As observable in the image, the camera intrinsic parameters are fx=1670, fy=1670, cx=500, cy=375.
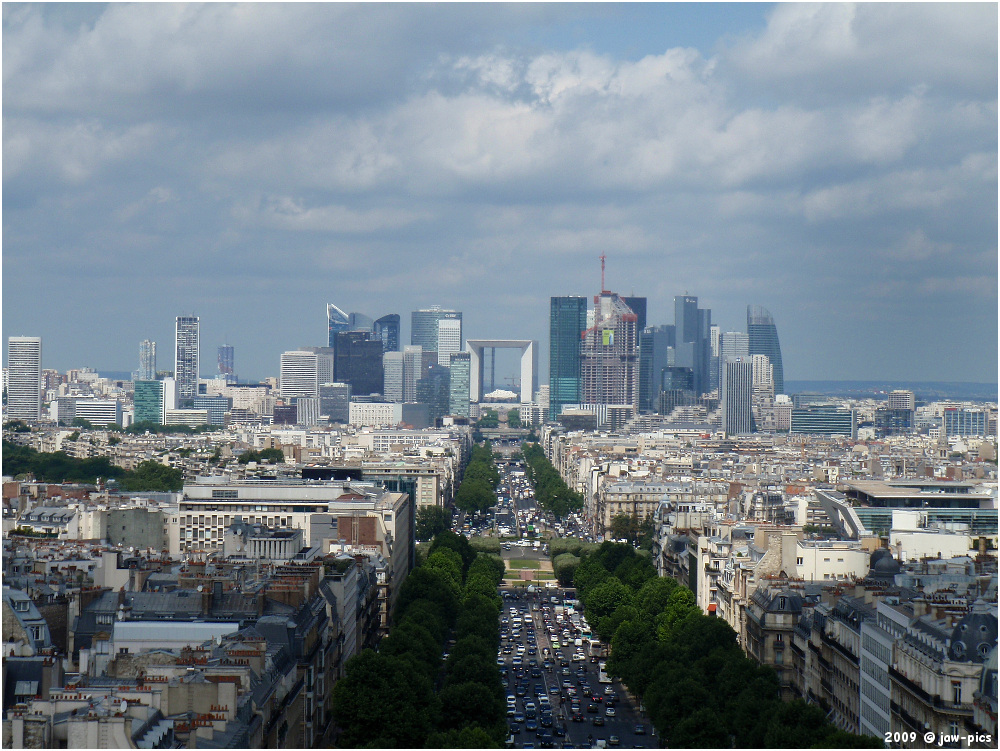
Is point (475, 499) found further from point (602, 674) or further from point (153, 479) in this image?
point (602, 674)

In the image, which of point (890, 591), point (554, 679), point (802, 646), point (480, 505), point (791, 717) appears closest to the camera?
point (791, 717)

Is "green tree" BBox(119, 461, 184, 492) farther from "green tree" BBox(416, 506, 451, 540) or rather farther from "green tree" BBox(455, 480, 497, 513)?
"green tree" BBox(455, 480, 497, 513)

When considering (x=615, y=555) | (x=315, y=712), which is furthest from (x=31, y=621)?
(x=615, y=555)

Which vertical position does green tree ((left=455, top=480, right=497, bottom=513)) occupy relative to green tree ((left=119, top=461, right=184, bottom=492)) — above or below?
below

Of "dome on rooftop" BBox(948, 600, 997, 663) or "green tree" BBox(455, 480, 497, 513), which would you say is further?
"green tree" BBox(455, 480, 497, 513)

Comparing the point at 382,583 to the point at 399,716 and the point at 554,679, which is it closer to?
the point at 554,679

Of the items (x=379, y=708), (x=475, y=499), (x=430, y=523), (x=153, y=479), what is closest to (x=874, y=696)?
(x=379, y=708)

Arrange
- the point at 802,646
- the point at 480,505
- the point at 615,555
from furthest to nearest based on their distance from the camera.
→ 1. the point at 480,505
2. the point at 615,555
3. the point at 802,646

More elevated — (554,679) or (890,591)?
(890,591)

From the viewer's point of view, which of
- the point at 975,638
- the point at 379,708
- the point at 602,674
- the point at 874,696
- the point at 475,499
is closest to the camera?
the point at 975,638

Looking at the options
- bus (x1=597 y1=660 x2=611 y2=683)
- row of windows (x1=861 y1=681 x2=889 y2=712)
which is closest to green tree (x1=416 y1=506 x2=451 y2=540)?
bus (x1=597 y1=660 x2=611 y2=683)

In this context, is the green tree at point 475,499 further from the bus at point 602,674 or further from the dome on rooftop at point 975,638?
the dome on rooftop at point 975,638
